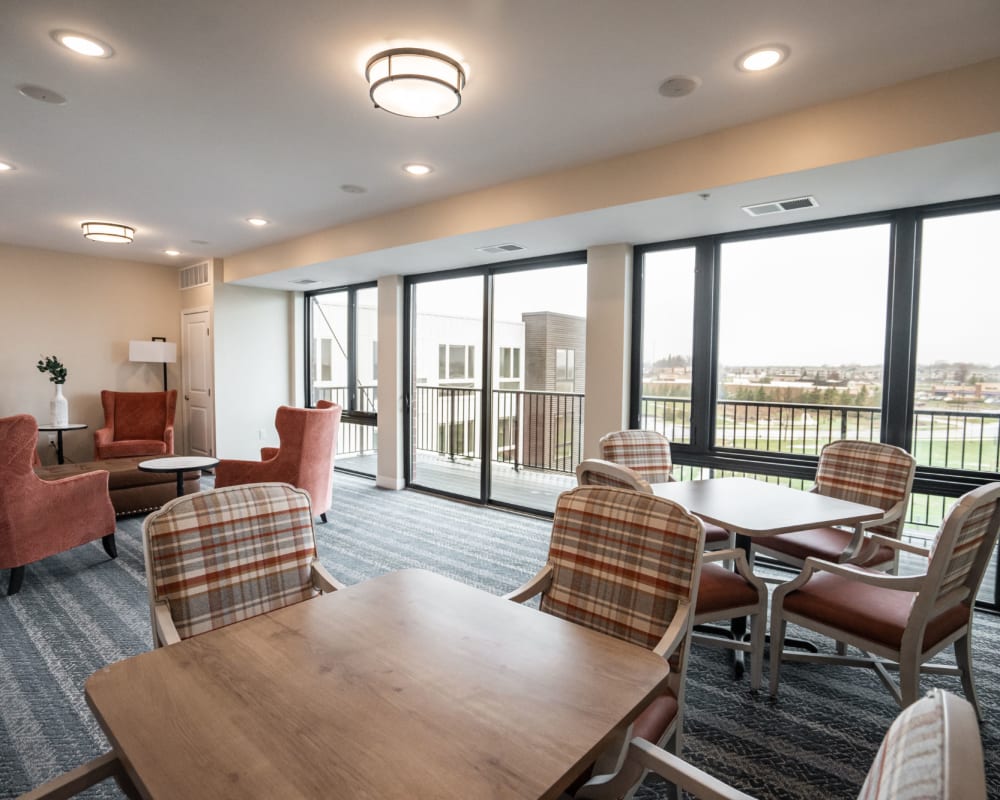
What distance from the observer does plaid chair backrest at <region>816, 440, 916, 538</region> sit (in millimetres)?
2787

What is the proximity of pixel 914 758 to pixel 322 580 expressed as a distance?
1.49m

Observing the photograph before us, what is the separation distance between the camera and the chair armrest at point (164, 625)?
1.35 m

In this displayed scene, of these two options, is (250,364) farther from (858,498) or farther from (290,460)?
(858,498)

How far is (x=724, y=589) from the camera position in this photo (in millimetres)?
2158

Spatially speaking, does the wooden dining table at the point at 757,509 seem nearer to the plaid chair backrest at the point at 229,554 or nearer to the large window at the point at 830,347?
the large window at the point at 830,347

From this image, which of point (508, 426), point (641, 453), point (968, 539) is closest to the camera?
point (968, 539)

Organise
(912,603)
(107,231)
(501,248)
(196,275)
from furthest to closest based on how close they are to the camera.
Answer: (196,275) < (107,231) < (501,248) < (912,603)

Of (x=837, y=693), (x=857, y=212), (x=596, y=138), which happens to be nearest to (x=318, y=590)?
(x=837, y=693)

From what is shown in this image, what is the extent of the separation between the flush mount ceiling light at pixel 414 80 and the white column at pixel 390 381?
3547 mm

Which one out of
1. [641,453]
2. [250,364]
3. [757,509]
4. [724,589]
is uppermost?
[250,364]

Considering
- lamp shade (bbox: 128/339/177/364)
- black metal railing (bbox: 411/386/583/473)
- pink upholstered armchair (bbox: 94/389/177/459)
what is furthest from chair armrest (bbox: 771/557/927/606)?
lamp shade (bbox: 128/339/177/364)

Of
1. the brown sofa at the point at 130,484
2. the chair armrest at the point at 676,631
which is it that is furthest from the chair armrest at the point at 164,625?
the brown sofa at the point at 130,484

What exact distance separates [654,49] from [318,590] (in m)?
2.35

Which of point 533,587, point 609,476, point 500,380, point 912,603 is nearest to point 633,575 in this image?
point 533,587
